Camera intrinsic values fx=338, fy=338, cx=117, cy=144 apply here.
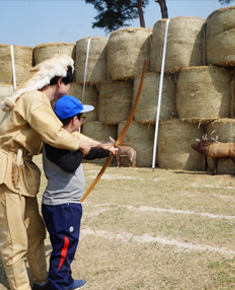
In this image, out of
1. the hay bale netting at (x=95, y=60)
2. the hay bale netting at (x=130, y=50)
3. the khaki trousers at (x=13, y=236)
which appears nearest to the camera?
the khaki trousers at (x=13, y=236)

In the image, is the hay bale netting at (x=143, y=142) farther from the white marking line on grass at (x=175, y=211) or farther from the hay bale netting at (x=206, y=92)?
the white marking line on grass at (x=175, y=211)

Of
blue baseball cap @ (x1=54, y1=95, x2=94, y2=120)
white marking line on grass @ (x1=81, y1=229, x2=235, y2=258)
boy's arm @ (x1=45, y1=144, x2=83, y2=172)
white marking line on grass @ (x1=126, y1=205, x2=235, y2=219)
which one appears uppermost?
blue baseball cap @ (x1=54, y1=95, x2=94, y2=120)

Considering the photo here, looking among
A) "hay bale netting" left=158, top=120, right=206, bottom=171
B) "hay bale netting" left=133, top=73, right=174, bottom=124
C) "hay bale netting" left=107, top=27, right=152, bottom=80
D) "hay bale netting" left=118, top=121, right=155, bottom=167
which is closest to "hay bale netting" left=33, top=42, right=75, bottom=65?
"hay bale netting" left=107, top=27, right=152, bottom=80

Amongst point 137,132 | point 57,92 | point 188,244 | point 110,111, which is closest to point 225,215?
point 188,244

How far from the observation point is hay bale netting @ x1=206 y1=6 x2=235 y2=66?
8.00 m

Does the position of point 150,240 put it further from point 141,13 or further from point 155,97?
point 141,13

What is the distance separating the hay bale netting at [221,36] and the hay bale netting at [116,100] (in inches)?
112

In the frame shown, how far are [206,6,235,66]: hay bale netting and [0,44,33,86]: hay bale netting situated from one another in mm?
6509

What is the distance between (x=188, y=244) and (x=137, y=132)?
6.78 m

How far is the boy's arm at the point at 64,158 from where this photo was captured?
241cm

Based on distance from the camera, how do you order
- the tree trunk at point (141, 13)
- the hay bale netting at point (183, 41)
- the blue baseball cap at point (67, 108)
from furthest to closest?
the tree trunk at point (141, 13) → the hay bale netting at point (183, 41) → the blue baseball cap at point (67, 108)

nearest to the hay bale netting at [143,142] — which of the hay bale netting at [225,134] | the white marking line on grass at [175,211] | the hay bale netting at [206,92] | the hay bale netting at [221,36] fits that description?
the hay bale netting at [206,92]

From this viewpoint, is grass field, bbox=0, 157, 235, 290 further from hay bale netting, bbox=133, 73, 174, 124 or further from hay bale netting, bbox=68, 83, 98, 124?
hay bale netting, bbox=68, 83, 98, 124

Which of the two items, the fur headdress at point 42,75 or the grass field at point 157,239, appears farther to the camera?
the grass field at point 157,239
